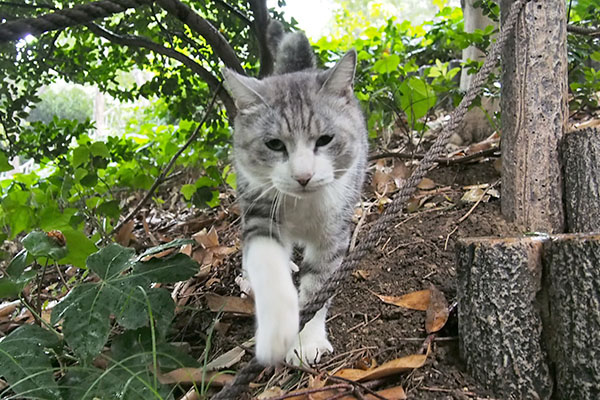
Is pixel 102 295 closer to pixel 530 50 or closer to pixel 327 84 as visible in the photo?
pixel 327 84

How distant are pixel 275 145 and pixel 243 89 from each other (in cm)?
27

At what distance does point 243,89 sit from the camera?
1.86m

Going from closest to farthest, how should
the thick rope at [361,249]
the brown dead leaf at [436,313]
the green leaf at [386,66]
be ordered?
the thick rope at [361,249]
the brown dead leaf at [436,313]
the green leaf at [386,66]

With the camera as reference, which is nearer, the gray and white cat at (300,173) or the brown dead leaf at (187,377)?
the brown dead leaf at (187,377)

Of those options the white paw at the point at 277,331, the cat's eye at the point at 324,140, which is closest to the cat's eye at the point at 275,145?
the cat's eye at the point at 324,140

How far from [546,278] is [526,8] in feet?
3.88

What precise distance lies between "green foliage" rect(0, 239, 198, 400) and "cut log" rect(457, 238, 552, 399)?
3.05 feet

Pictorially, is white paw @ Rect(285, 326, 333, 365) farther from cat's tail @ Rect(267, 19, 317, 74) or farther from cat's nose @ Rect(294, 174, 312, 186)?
cat's tail @ Rect(267, 19, 317, 74)

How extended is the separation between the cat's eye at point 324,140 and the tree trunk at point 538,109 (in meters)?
0.81

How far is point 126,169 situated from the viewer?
3189 mm

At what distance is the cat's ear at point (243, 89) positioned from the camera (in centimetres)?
182

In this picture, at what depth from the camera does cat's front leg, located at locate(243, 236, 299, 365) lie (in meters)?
1.25

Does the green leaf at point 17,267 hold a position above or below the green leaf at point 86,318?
above

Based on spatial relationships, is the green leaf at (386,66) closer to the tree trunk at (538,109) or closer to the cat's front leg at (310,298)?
the tree trunk at (538,109)
